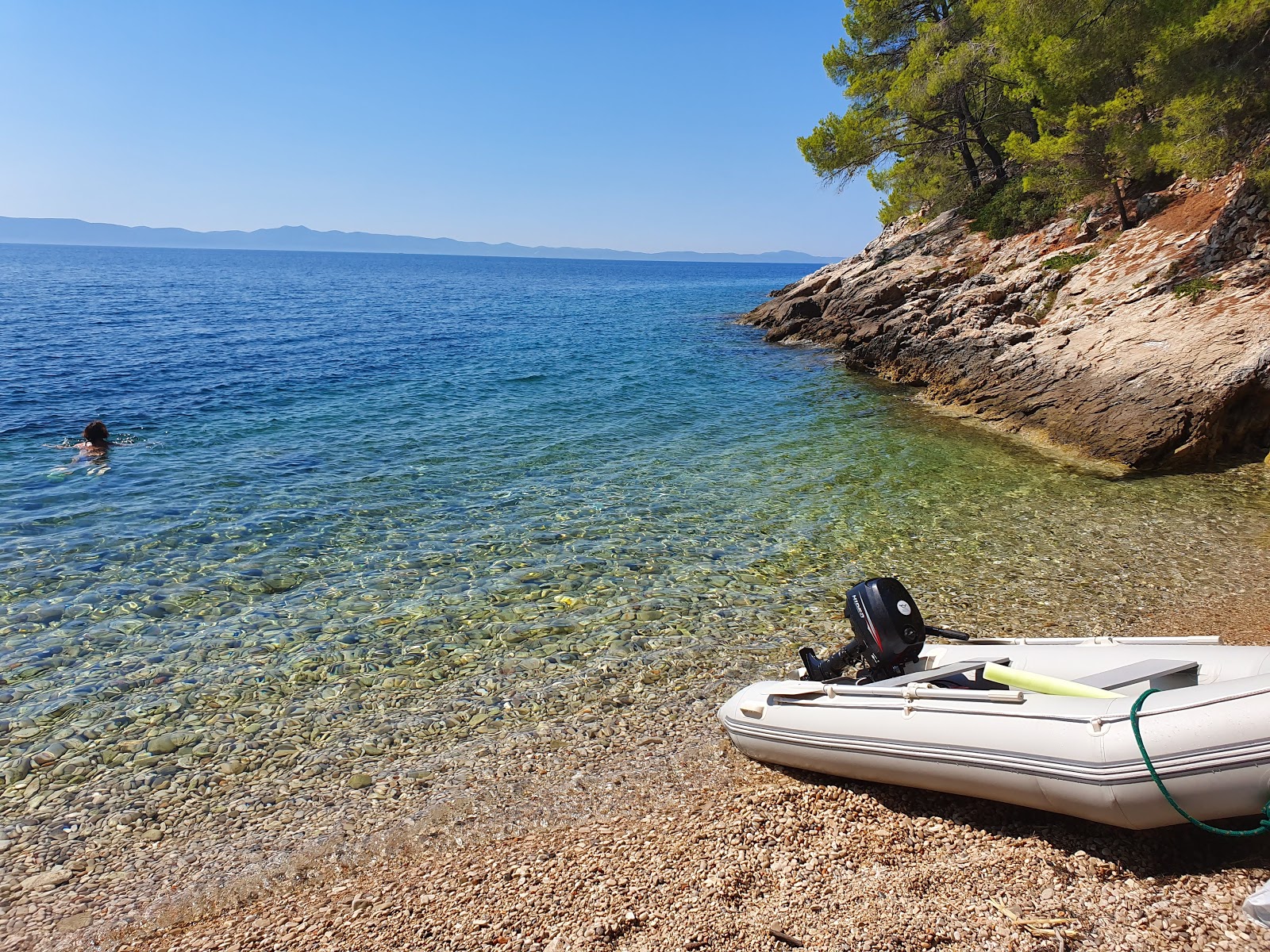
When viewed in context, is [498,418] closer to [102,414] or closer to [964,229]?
[102,414]

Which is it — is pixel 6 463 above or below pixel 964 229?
below

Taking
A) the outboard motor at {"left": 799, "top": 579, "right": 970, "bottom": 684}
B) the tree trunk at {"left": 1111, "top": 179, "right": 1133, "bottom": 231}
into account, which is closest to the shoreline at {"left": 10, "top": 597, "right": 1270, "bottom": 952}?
the outboard motor at {"left": 799, "top": 579, "right": 970, "bottom": 684}

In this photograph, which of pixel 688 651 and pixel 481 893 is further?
pixel 688 651

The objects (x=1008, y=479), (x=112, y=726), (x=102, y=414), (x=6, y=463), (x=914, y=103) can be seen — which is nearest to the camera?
(x=112, y=726)

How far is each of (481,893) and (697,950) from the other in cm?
138

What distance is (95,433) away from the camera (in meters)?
14.3

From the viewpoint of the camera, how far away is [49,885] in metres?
4.47

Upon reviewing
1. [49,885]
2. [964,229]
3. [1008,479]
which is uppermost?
[964,229]

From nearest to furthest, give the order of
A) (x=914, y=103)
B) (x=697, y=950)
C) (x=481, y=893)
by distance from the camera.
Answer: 1. (x=697, y=950)
2. (x=481, y=893)
3. (x=914, y=103)

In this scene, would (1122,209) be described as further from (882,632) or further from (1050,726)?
(1050,726)

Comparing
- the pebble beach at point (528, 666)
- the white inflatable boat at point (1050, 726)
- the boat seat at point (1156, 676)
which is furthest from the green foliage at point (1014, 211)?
the boat seat at point (1156, 676)

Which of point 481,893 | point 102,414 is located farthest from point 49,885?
point 102,414

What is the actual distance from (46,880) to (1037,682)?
6.73 m

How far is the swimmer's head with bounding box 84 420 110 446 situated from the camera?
1417 centimetres
